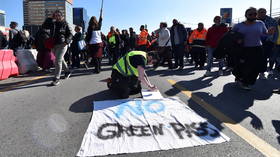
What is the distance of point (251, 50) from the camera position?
5625 millimetres

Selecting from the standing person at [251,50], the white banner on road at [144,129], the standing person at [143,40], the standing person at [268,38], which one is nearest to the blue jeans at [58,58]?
the white banner on road at [144,129]

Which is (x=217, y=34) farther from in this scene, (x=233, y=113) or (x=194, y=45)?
(x=233, y=113)

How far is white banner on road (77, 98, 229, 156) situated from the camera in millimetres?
2691

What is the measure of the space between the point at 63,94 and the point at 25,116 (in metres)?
1.56

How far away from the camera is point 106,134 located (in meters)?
3.01

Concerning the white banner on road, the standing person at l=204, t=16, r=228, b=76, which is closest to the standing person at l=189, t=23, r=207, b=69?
the standing person at l=204, t=16, r=228, b=76

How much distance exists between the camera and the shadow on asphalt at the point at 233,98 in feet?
12.0

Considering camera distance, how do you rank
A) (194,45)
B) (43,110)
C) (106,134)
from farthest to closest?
1. (194,45)
2. (43,110)
3. (106,134)

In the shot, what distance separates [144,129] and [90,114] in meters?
1.10

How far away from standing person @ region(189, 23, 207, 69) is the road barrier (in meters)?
6.78

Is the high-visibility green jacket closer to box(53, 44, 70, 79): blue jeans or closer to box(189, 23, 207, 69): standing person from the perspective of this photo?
box(53, 44, 70, 79): blue jeans

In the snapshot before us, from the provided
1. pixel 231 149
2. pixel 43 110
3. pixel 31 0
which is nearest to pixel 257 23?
pixel 231 149

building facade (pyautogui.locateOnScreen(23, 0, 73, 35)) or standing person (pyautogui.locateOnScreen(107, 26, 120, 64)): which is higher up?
building facade (pyautogui.locateOnScreen(23, 0, 73, 35))

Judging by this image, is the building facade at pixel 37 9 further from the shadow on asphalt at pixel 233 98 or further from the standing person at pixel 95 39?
the shadow on asphalt at pixel 233 98
